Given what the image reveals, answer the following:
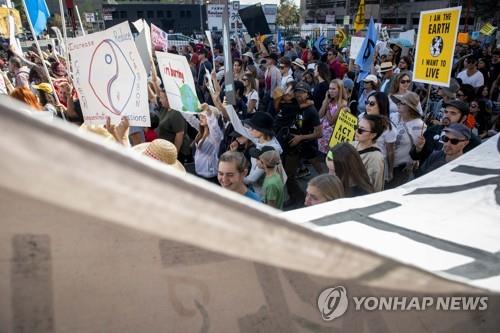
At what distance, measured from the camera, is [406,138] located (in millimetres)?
3963

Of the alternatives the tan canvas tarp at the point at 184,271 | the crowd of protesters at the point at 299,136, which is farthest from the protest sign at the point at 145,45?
the tan canvas tarp at the point at 184,271

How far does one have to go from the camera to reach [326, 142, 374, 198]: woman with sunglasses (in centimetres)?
269

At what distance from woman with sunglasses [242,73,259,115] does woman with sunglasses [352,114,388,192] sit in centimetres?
274

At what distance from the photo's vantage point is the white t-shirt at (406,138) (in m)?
3.92

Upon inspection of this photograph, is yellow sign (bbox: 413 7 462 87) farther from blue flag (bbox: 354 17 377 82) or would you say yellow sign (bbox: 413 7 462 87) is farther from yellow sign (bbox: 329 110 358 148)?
blue flag (bbox: 354 17 377 82)

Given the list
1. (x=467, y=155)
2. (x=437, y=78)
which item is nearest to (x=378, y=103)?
(x=437, y=78)

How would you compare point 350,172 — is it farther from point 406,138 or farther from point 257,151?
point 406,138

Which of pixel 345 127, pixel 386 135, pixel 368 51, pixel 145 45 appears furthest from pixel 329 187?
pixel 368 51

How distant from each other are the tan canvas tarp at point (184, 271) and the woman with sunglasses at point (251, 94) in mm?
4897

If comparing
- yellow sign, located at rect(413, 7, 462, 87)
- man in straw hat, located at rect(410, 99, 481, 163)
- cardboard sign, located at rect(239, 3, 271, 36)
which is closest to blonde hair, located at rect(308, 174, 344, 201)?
man in straw hat, located at rect(410, 99, 481, 163)

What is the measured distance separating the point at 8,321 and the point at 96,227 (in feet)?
1.02

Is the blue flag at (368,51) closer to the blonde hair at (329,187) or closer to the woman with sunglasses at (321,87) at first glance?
the woman with sunglasses at (321,87)

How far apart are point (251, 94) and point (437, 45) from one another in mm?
2747

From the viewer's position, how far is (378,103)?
4.10 meters
